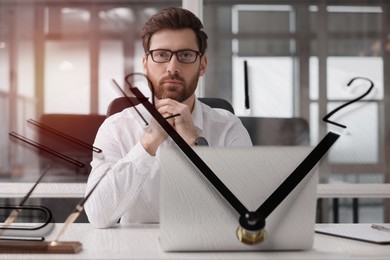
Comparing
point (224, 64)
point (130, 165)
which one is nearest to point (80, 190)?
point (224, 64)

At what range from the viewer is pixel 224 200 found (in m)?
0.85

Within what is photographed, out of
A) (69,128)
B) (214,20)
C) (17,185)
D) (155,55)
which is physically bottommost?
(17,185)

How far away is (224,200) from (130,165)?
426 millimetres

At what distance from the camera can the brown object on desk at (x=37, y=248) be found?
86cm

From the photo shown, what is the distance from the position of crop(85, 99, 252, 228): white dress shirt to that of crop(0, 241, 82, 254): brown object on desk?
0.21 m

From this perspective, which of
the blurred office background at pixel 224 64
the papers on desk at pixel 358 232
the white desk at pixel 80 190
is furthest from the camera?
the blurred office background at pixel 224 64

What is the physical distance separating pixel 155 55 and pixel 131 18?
1406 millimetres

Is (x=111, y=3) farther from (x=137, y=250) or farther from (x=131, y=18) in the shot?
(x=137, y=250)

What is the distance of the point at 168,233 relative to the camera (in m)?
0.86

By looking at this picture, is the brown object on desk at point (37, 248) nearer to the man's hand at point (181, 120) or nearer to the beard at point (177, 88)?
the man's hand at point (181, 120)

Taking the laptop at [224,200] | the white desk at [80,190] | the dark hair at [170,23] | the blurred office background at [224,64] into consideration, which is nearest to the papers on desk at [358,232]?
the laptop at [224,200]

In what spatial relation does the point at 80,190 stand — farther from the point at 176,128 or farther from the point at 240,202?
the point at 240,202

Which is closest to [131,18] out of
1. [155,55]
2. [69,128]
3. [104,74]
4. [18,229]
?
[104,74]

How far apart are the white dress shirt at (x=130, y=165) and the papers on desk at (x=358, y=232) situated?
0.32 meters
